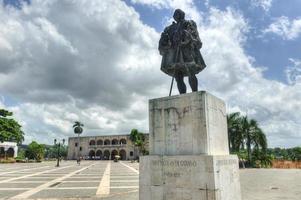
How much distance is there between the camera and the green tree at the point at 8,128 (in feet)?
155

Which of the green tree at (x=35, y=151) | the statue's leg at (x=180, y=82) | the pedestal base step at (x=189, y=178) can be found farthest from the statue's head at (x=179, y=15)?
the green tree at (x=35, y=151)

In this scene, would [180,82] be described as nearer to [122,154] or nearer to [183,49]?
[183,49]

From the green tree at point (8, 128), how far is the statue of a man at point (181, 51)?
48.5 meters

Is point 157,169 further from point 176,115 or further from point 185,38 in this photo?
point 185,38

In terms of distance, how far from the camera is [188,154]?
201 inches

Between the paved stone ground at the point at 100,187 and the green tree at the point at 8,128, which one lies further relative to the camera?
the green tree at the point at 8,128

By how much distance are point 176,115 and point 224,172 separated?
4.54ft

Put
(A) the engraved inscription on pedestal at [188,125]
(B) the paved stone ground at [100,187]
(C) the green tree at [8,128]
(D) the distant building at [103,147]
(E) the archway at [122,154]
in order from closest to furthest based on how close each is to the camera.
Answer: (A) the engraved inscription on pedestal at [188,125]
(B) the paved stone ground at [100,187]
(C) the green tree at [8,128]
(D) the distant building at [103,147]
(E) the archway at [122,154]

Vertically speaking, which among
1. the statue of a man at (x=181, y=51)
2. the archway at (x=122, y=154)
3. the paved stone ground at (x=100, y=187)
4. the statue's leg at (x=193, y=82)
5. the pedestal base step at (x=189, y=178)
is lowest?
the archway at (x=122, y=154)

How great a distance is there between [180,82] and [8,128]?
5030cm

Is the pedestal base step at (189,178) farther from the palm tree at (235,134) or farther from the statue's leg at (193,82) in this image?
the palm tree at (235,134)

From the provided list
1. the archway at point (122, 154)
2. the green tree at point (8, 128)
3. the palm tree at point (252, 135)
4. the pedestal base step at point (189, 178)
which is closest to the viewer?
the pedestal base step at point (189, 178)

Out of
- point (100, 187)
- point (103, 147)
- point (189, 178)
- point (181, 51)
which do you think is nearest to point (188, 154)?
point (189, 178)

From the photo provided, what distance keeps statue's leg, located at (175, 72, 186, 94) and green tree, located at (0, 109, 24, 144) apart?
48641 mm
